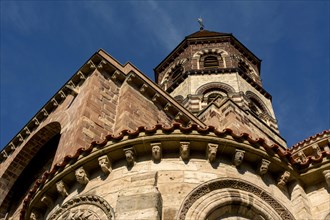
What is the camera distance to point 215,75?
90.6 ft

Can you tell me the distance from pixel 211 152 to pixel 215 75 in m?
20.3

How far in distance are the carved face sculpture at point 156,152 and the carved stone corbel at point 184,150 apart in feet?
1.12

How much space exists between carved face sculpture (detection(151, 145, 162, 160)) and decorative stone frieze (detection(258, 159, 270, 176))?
1613 mm

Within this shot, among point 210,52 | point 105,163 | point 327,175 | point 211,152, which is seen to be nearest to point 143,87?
point 105,163

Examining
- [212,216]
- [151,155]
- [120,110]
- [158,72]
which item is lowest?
[212,216]

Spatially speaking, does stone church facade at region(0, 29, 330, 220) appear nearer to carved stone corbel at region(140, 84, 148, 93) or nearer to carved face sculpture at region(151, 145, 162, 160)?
carved face sculpture at region(151, 145, 162, 160)

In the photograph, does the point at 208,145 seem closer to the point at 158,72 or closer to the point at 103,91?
the point at 103,91

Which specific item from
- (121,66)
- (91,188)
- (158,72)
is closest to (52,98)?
(121,66)

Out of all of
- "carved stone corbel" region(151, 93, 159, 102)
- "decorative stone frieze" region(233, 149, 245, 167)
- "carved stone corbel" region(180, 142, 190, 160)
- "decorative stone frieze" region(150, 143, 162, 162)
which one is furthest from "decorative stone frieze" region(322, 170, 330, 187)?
"carved stone corbel" region(151, 93, 159, 102)

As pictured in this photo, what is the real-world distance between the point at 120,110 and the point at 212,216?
19.0ft

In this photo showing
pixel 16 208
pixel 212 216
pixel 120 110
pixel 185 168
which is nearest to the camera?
pixel 212 216

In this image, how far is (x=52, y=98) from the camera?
47.8 ft

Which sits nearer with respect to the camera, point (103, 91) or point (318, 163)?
point (318, 163)

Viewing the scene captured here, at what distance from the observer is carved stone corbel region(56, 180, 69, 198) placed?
776 centimetres
